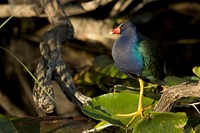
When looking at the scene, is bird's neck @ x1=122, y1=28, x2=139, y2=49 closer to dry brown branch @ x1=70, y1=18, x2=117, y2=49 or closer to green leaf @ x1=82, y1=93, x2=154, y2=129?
green leaf @ x1=82, y1=93, x2=154, y2=129

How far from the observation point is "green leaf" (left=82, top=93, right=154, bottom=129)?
8.44 ft

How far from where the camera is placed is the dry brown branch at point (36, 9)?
353cm

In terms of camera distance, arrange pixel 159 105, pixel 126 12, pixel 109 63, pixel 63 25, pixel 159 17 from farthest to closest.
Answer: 1. pixel 159 17
2. pixel 126 12
3. pixel 109 63
4. pixel 63 25
5. pixel 159 105

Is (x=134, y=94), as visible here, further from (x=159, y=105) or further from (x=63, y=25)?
(x=63, y=25)

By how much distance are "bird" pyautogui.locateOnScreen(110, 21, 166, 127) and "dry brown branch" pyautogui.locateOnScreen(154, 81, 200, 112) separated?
0.20 meters

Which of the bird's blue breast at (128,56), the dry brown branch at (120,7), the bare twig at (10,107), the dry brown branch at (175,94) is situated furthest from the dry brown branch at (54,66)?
the dry brown branch at (120,7)

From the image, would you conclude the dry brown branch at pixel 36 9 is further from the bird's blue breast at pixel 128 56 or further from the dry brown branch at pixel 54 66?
the bird's blue breast at pixel 128 56

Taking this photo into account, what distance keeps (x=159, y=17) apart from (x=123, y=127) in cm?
248

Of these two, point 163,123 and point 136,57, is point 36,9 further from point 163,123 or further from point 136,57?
point 163,123

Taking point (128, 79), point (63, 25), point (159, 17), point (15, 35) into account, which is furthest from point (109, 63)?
point (159, 17)

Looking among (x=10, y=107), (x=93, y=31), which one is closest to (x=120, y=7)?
(x=93, y=31)

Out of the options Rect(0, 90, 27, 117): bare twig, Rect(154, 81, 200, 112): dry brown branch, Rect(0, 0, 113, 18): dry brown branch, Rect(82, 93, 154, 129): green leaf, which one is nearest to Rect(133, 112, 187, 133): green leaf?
Rect(154, 81, 200, 112): dry brown branch

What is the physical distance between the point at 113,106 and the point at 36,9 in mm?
1127

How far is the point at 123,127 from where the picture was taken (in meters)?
2.53
